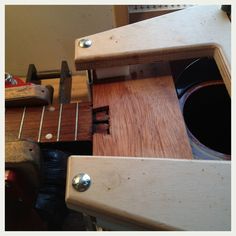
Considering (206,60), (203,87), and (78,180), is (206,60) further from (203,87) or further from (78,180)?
(78,180)

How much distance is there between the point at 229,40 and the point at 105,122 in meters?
0.28

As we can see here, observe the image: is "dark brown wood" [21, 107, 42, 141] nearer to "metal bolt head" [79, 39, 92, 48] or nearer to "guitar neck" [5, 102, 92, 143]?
"guitar neck" [5, 102, 92, 143]

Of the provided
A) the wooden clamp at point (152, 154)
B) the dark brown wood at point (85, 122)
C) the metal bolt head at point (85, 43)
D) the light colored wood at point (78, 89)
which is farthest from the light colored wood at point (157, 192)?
the light colored wood at point (78, 89)

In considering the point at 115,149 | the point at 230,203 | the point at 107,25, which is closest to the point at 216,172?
the point at 230,203

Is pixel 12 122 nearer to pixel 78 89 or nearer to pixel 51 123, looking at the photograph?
pixel 51 123

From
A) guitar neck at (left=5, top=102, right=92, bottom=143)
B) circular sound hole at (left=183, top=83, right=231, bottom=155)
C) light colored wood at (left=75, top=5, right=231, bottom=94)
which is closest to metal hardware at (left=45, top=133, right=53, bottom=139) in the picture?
guitar neck at (left=5, top=102, right=92, bottom=143)

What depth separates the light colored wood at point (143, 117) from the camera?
556 millimetres

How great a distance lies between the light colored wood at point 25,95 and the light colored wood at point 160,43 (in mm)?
104

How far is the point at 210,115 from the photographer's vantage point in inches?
31.1

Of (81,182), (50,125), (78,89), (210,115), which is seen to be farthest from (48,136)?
(78,89)

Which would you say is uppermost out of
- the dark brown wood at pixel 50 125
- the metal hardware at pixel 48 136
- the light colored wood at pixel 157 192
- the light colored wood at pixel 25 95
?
the light colored wood at pixel 25 95

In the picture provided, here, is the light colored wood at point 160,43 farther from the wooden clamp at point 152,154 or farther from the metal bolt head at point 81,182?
the metal bolt head at point 81,182

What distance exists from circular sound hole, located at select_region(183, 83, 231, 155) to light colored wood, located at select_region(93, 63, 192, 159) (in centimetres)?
10

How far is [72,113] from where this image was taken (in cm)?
65
